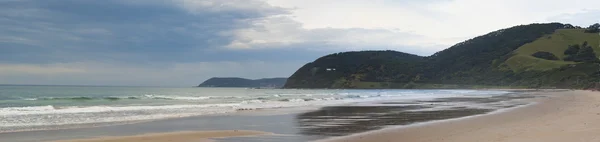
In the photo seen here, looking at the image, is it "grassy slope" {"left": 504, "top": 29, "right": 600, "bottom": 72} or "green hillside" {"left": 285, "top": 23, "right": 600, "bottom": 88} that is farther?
"grassy slope" {"left": 504, "top": 29, "right": 600, "bottom": 72}

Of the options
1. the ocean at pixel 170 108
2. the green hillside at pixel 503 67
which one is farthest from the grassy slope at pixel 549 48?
the ocean at pixel 170 108

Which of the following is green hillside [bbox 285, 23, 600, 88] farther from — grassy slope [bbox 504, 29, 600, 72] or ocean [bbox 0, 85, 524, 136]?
ocean [bbox 0, 85, 524, 136]

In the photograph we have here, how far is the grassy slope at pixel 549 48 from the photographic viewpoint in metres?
152

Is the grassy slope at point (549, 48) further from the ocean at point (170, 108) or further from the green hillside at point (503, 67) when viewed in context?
the ocean at point (170, 108)

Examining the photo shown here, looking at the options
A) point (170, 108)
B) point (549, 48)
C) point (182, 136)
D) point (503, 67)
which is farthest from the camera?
point (549, 48)

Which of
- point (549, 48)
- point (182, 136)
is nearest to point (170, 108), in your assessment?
point (182, 136)

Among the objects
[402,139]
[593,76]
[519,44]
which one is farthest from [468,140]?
[519,44]

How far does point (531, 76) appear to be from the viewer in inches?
5566

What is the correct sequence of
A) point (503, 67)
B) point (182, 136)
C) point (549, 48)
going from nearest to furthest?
point (182, 136) → point (503, 67) → point (549, 48)

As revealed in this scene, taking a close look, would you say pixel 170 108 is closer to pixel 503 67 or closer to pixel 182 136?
pixel 182 136

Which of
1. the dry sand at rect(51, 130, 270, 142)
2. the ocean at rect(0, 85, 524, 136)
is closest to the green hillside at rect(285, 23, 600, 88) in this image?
the ocean at rect(0, 85, 524, 136)

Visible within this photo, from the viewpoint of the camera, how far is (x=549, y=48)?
175750mm

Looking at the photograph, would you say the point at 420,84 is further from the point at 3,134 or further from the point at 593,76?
the point at 3,134

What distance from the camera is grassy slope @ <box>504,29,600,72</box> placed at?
152m
